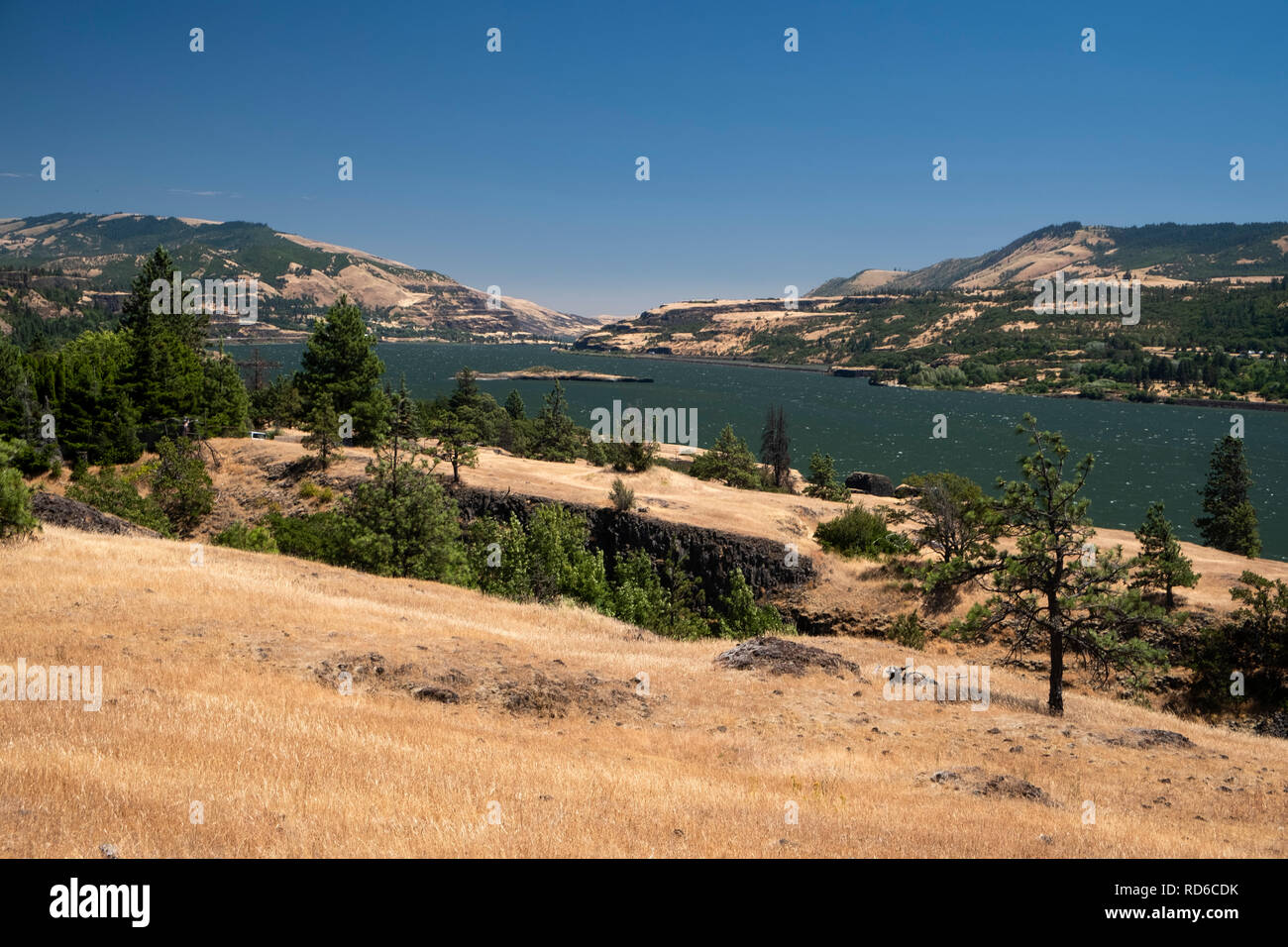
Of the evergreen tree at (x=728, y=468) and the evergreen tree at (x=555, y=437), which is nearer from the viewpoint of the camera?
the evergreen tree at (x=728, y=468)

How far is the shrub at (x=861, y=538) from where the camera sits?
4762 cm

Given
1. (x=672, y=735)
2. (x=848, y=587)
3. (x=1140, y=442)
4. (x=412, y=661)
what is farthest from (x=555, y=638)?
(x=1140, y=442)

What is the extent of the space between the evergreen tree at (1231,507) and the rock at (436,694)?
68.6 meters

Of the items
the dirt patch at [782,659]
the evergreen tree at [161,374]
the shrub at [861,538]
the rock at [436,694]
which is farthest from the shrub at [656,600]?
the evergreen tree at [161,374]

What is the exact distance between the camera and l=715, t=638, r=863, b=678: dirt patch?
73.3ft

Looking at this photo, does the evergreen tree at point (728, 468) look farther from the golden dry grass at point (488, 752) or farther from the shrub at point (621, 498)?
the golden dry grass at point (488, 752)

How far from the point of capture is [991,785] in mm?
13359

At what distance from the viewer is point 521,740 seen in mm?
13828

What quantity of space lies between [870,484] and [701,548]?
44971mm

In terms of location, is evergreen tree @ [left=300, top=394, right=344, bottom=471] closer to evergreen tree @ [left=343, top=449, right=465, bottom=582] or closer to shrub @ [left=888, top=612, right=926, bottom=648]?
evergreen tree @ [left=343, top=449, right=465, bottom=582]

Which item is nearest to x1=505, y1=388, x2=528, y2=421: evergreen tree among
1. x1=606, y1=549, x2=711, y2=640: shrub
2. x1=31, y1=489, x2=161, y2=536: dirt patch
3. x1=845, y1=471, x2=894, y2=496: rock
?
x1=845, y1=471, x2=894, y2=496: rock

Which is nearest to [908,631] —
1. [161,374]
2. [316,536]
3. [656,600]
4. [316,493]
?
[656,600]

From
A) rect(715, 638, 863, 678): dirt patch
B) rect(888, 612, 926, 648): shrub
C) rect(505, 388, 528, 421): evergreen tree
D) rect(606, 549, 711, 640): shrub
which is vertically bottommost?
rect(888, 612, 926, 648): shrub

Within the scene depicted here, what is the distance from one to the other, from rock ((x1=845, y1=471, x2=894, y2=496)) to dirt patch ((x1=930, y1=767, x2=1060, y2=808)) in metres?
72.5
